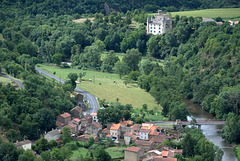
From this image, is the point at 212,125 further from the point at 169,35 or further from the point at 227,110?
the point at 169,35

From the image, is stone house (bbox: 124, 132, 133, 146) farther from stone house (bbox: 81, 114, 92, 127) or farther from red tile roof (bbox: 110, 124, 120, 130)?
stone house (bbox: 81, 114, 92, 127)

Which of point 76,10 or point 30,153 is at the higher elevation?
point 76,10

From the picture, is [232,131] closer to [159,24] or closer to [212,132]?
[212,132]

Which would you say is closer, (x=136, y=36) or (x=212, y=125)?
(x=212, y=125)

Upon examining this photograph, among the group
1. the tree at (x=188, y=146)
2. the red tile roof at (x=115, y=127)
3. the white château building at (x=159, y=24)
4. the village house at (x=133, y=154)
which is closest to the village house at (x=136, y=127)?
the red tile roof at (x=115, y=127)

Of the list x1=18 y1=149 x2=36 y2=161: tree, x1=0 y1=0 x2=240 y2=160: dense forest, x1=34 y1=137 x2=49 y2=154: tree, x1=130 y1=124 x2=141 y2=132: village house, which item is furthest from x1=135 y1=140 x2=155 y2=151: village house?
x1=18 y1=149 x2=36 y2=161: tree

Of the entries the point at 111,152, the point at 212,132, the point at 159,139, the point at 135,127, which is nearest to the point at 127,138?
the point at 135,127

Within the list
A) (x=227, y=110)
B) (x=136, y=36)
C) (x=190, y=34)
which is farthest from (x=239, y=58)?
(x=136, y=36)
